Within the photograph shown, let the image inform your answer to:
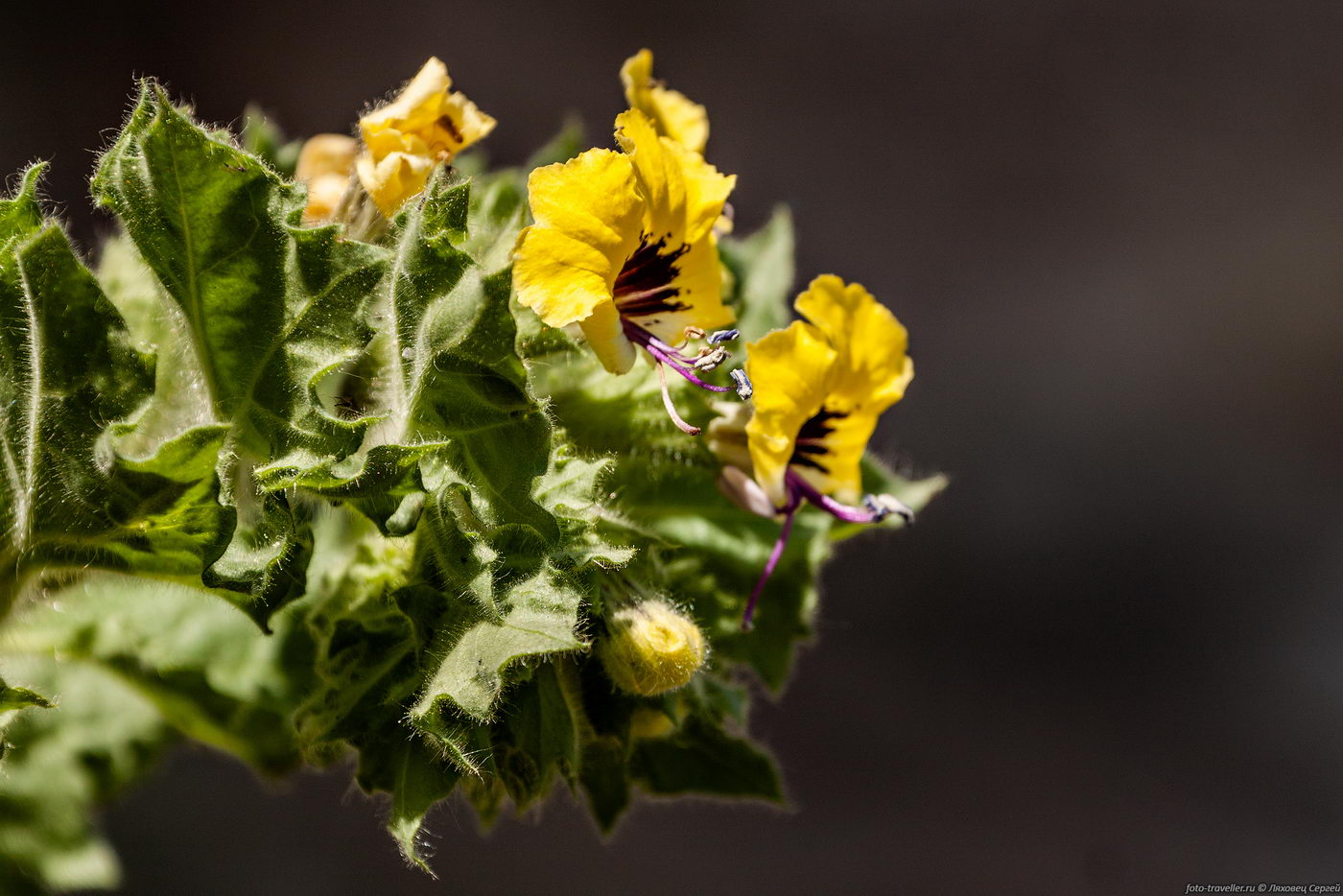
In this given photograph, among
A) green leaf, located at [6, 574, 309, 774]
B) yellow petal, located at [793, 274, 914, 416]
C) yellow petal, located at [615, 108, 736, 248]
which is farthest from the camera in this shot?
green leaf, located at [6, 574, 309, 774]

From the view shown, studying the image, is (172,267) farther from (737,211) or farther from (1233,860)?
(1233,860)

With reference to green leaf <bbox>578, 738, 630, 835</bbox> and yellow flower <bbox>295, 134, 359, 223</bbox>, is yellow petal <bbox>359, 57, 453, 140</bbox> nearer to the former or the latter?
yellow flower <bbox>295, 134, 359, 223</bbox>

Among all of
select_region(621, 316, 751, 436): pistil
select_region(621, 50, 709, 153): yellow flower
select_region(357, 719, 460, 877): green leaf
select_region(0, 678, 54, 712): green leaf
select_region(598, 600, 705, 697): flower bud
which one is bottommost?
select_region(0, 678, 54, 712): green leaf

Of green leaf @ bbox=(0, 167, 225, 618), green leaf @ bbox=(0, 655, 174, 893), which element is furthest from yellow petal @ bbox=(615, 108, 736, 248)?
green leaf @ bbox=(0, 655, 174, 893)

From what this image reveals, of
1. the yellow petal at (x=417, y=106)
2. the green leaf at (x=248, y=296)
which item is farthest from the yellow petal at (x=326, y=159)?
the green leaf at (x=248, y=296)

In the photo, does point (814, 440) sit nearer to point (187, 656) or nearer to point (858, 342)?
point (858, 342)

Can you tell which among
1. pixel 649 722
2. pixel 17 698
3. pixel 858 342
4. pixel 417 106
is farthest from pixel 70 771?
pixel 858 342
